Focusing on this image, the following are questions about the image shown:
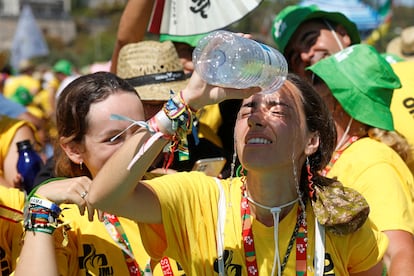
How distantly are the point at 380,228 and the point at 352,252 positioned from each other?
0.54 m

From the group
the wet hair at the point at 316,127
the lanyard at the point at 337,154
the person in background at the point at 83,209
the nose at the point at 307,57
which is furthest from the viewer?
the nose at the point at 307,57

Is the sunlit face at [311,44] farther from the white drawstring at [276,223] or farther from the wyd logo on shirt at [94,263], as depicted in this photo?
the wyd logo on shirt at [94,263]

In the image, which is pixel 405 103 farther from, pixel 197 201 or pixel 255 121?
pixel 197 201

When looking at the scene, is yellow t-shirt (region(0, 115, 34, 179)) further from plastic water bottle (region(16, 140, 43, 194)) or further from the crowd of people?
the crowd of people

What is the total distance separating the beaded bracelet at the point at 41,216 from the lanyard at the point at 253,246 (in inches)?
24.2

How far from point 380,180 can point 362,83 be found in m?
0.62

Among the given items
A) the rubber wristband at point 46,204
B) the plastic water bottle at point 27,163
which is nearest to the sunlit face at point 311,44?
the plastic water bottle at point 27,163

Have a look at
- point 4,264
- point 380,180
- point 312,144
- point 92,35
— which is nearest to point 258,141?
point 312,144

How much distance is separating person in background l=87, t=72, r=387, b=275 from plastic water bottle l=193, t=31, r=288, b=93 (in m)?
0.34

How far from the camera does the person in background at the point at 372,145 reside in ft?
10.6

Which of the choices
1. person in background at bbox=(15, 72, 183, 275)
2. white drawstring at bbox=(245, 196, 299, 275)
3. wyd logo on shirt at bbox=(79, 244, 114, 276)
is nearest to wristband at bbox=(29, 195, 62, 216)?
person in background at bbox=(15, 72, 183, 275)

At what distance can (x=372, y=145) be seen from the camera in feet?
11.6

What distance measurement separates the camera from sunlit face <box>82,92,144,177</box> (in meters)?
2.79

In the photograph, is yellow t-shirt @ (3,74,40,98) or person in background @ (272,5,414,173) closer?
person in background @ (272,5,414,173)
